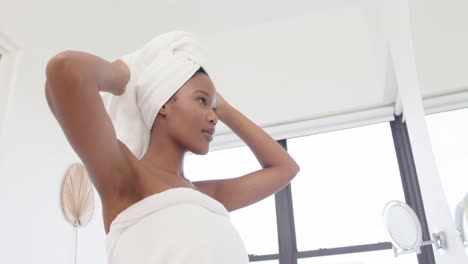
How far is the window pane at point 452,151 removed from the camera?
116 centimetres

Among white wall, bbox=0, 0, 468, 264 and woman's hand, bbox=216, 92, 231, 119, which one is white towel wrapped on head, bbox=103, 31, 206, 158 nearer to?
woman's hand, bbox=216, 92, 231, 119

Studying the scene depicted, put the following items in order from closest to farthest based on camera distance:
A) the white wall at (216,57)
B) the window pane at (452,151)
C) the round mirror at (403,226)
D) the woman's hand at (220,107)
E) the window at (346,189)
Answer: the woman's hand at (220,107) < the window pane at (452,151) < the round mirror at (403,226) < the white wall at (216,57) < the window at (346,189)

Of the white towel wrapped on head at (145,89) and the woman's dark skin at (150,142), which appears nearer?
the woman's dark skin at (150,142)

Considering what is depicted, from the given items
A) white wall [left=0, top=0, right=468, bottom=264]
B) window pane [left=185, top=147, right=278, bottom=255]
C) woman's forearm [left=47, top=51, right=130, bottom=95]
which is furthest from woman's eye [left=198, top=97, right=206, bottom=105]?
window pane [left=185, top=147, right=278, bottom=255]

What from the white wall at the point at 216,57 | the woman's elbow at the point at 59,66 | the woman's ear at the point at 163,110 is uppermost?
the white wall at the point at 216,57

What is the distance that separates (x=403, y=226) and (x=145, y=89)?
4.49ft

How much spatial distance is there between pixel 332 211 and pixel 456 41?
1465mm

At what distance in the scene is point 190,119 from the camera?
0.74 m

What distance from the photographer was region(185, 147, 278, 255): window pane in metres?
2.54

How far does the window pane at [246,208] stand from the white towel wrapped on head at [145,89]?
1649 mm

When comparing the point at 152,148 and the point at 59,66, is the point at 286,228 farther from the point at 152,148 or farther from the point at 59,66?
the point at 59,66

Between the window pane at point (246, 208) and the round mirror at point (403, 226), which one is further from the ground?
the window pane at point (246, 208)

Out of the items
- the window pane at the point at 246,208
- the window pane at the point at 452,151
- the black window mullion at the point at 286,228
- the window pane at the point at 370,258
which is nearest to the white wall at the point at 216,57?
the window pane at the point at 246,208

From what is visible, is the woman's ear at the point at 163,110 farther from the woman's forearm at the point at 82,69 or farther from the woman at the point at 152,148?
the woman's forearm at the point at 82,69
